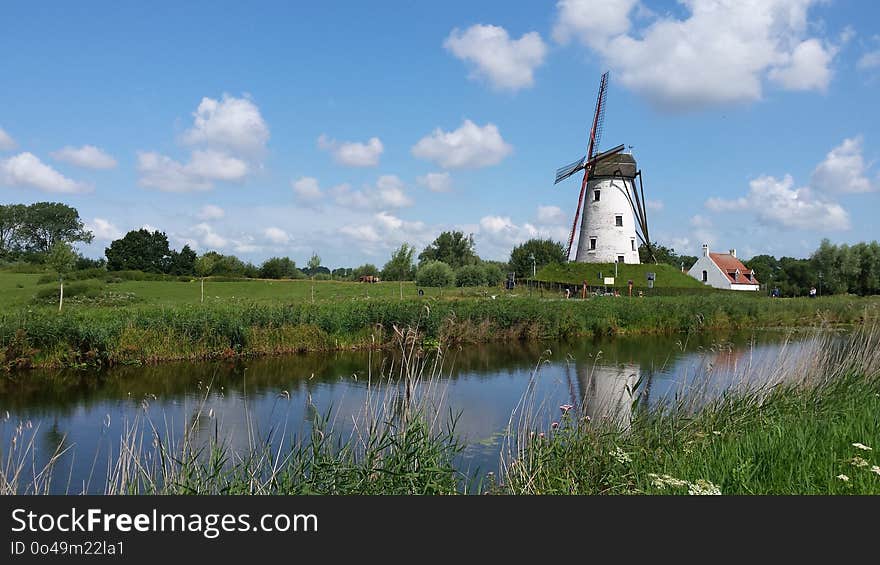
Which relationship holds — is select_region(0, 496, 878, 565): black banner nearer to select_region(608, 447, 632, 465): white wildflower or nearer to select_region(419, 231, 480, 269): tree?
select_region(608, 447, 632, 465): white wildflower

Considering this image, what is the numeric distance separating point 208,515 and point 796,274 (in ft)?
174

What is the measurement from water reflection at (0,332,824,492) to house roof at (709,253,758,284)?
29.4m

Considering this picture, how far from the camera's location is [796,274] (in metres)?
48.3

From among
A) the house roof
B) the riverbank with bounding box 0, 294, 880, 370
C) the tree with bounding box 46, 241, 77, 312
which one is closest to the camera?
the riverbank with bounding box 0, 294, 880, 370

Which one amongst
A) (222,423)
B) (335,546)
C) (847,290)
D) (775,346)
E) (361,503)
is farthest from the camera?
(847,290)

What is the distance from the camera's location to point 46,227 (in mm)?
65250

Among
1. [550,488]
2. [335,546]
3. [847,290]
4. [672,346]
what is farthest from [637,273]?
[335,546]

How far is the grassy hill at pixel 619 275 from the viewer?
35.8 metres

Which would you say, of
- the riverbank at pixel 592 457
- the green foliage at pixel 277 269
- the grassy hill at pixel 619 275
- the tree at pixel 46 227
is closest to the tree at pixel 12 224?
the tree at pixel 46 227

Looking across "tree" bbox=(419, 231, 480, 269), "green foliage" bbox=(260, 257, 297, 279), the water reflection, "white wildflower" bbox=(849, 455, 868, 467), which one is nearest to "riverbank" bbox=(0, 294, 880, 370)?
the water reflection

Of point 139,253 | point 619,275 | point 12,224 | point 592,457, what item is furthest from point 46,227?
point 592,457

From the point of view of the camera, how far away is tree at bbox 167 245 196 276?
151 ft

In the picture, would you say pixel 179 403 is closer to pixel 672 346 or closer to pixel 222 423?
pixel 222 423

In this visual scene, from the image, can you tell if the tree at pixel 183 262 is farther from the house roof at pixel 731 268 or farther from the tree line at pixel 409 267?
the house roof at pixel 731 268
